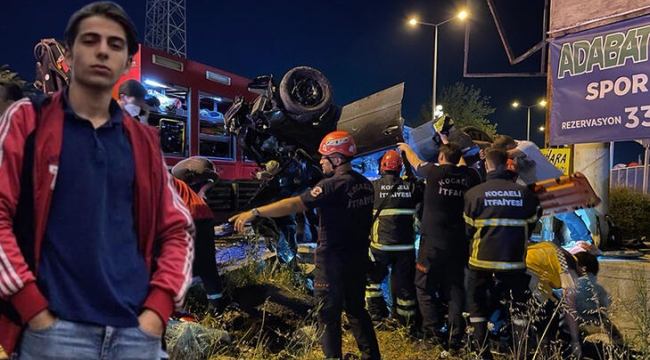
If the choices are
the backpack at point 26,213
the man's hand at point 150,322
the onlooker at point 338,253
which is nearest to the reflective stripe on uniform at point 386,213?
the onlooker at point 338,253

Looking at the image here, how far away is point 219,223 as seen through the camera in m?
9.47

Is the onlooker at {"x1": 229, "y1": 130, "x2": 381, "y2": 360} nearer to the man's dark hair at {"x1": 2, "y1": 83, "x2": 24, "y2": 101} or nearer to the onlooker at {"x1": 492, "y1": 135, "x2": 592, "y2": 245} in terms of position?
the man's dark hair at {"x1": 2, "y1": 83, "x2": 24, "y2": 101}

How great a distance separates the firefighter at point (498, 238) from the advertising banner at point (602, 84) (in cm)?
215

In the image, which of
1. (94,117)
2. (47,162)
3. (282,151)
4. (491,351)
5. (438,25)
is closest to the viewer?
(47,162)

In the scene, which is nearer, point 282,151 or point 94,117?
point 94,117

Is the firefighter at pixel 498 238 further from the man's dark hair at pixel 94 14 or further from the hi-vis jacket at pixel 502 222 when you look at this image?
the man's dark hair at pixel 94 14

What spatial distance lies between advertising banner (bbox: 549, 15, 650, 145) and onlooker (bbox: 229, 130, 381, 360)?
3700 mm

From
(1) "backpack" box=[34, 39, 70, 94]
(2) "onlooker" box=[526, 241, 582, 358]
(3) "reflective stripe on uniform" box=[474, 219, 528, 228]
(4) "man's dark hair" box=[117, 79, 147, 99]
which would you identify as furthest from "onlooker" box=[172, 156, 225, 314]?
(1) "backpack" box=[34, 39, 70, 94]

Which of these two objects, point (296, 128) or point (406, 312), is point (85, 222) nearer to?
point (406, 312)

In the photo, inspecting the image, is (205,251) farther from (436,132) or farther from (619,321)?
(619,321)

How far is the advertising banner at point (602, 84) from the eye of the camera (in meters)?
5.08

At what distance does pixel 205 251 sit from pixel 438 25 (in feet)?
60.1

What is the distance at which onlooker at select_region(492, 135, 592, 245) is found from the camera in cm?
520

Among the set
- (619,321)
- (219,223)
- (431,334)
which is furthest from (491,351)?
(219,223)
